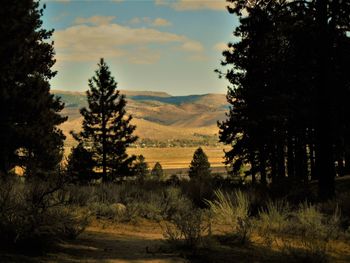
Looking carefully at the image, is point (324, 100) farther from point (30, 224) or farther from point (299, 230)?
point (30, 224)

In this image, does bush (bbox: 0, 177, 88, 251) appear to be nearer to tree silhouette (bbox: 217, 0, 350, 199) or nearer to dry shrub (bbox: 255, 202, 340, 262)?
dry shrub (bbox: 255, 202, 340, 262)

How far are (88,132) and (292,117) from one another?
24657mm

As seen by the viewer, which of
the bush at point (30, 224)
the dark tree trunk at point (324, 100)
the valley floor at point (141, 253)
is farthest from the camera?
the dark tree trunk at point (324, 100)

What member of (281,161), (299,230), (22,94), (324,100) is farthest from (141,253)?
(281,161)

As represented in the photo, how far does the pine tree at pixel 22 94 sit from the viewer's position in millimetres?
26984

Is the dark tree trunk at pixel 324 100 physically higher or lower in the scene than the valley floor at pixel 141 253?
higher

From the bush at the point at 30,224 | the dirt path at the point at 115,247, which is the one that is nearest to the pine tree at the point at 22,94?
the dirt path at the point at 115,247

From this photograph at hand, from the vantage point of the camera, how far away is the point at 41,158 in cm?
2877

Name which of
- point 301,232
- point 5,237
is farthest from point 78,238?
point 301,232

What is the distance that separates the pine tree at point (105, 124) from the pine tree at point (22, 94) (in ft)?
47.8

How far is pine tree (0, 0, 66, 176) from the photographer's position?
88.5 feet

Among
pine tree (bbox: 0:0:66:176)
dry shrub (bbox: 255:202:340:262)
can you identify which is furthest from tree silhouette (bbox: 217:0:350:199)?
pine tree (bbox: 0:0:66:176)

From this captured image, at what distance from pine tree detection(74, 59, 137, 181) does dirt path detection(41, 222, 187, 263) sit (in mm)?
36335

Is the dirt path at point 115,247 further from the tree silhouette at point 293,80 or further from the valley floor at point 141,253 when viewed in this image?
the tree silhouette at point 293,80
